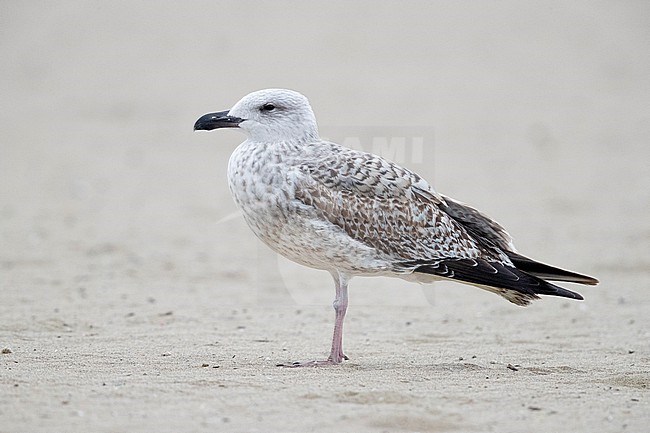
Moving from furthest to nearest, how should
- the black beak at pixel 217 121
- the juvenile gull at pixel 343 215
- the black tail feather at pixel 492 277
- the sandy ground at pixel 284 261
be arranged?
the black beak at pixel 217 121
the black tail feather at pixel 492 277
the juvenile gull at pixel 343 215
the sandy ground at pixel 284 261

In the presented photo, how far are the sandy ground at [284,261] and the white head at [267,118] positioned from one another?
1455mm

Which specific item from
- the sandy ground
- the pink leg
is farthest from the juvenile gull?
the sandy ground

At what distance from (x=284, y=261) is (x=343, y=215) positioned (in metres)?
4.45

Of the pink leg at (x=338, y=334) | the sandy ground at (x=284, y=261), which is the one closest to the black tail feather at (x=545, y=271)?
the sandy ground at (x=284, y=261)

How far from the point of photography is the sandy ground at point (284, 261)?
512cm

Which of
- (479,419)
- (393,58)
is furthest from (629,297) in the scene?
(393,58)

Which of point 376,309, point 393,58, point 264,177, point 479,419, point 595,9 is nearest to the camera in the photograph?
point 479,419


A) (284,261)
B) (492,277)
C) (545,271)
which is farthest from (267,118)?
(284,261)

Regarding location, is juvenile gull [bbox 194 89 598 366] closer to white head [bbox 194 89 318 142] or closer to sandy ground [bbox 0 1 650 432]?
white head [bbox 194 89 318 142]

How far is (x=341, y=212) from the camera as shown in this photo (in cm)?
603

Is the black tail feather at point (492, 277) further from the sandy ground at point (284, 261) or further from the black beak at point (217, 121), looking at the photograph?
the black beak at point (217, 121)

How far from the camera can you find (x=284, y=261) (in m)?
10.4

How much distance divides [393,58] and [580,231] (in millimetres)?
9138

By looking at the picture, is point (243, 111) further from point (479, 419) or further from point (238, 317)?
point (479, 419)
